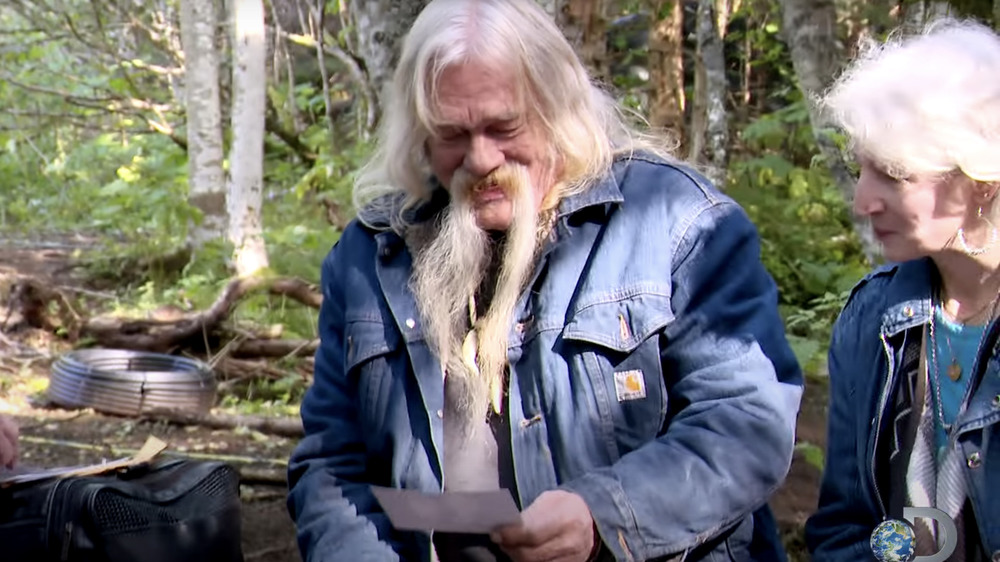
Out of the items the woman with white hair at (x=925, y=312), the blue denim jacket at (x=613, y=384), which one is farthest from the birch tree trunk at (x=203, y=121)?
the woman with white hair at (x=925, y=312)

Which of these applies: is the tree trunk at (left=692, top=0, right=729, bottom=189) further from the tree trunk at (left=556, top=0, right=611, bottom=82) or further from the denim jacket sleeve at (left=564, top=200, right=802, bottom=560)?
the denim jacket sleeve at (left=564, top=200, right=802, bottom=560)

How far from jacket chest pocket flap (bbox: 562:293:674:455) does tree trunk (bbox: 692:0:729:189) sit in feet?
17.2

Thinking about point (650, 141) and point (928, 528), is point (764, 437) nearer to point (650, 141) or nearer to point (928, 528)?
point (928, 528)

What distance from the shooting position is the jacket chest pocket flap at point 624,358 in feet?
7.05

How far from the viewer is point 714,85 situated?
7.42 metres

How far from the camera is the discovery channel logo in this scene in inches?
76.9

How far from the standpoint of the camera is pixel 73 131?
54.3 feet

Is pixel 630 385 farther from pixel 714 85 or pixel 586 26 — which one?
pixel 714 85

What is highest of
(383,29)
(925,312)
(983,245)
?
(383,29)

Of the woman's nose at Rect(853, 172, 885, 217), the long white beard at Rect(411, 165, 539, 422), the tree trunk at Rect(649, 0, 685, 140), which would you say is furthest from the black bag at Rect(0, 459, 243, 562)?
the tree trunk at Rect(649, 0, 685, 140)

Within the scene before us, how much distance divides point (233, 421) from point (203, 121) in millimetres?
5612

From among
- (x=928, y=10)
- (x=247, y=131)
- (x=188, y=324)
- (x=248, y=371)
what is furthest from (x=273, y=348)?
(x=928, y=10)

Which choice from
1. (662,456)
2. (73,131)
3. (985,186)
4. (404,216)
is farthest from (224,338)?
(73,131)

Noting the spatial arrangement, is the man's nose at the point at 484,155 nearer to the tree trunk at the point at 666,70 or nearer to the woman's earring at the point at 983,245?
the woman's earring at the point at 983,245
